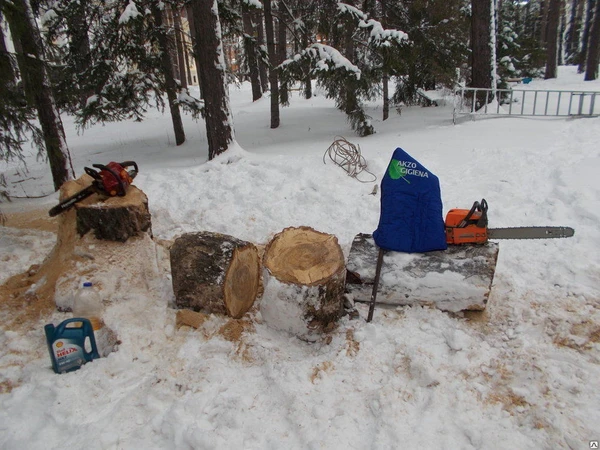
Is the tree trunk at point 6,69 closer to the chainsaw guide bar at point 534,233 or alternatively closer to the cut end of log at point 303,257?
the cut end of log at point 303,257

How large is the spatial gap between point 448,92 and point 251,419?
509 inches

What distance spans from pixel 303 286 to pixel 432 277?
1.19 metres

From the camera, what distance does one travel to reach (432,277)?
3.43 metres

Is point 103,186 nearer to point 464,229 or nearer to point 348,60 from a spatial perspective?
point 464,229

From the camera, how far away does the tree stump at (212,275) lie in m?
3.38

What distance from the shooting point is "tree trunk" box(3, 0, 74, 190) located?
5488 mm

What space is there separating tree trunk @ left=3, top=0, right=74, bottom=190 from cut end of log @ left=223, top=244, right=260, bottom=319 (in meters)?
4.37

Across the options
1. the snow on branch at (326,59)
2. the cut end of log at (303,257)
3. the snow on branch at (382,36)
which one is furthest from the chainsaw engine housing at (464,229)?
the snow on branch at (382,36)

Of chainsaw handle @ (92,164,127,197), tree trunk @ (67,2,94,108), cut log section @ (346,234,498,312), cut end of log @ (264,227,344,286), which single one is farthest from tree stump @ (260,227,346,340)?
tree trunk @ (67,2,94,108)

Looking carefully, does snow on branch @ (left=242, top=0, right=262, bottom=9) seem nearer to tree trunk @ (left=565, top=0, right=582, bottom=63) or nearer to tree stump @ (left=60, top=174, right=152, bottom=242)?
tree stump @ (left=60, top=174, right=152, bottom=242)

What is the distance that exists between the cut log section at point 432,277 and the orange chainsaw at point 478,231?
0.08 metres

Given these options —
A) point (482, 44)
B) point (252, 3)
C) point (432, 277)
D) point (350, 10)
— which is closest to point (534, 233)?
point (432, 277)

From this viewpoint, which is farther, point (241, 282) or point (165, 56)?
point (165, 56)

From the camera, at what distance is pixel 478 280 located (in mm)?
3342
